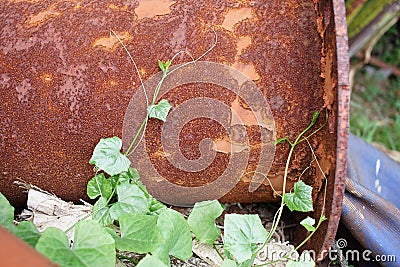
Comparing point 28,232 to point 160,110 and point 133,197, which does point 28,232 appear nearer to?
point 133,197

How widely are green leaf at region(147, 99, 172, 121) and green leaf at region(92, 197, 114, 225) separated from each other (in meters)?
0.24

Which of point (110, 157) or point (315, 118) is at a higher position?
point (315, 118)

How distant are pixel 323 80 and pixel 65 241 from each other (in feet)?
2.28

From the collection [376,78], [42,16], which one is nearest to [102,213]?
[42,16]

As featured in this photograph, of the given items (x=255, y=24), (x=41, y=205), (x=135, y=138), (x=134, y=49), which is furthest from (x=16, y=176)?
(x=255, y=24)

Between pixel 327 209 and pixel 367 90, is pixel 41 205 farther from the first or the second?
pixel 367 90

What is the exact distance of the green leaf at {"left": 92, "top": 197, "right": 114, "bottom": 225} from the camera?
1287 mm

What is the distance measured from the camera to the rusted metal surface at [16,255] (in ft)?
1.97

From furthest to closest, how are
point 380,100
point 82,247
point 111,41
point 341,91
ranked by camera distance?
point 380,100 < point 111,41 < point 341,91 < point 82,247

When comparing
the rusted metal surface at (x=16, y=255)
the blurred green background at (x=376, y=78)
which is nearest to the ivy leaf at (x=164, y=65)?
the rusted metal surface at (x=16, y=255)

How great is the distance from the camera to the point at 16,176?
142cm

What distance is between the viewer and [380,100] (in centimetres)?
327

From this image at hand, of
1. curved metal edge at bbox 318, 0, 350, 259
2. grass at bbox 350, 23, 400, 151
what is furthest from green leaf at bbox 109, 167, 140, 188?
grass at bbox 350, 23, 400, 151

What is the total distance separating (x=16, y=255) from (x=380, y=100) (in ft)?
9.75
